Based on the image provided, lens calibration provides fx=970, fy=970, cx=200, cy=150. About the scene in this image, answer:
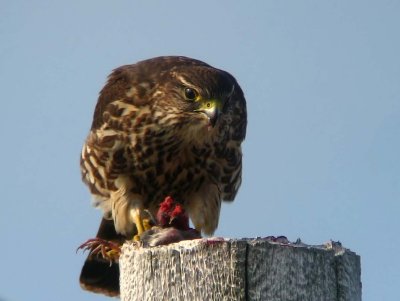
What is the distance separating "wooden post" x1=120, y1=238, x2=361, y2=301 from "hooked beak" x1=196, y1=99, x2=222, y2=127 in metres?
3.03

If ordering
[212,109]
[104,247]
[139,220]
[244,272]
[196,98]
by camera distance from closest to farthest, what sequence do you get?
1. [244,272]
2. [104,247]
3. [212,109]
4. [196,98]
5. [139,220]

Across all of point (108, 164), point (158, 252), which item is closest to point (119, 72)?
point (108, 164)

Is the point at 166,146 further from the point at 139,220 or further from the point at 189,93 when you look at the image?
the point at 139,220

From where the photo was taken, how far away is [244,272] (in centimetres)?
323

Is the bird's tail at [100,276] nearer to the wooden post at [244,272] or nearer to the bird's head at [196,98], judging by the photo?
the bird's head at [196,98]

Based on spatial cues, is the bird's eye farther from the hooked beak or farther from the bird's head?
the hooked beak

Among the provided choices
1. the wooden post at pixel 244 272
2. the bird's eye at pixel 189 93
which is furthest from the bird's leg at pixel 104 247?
the wooden post at pixel 244 272

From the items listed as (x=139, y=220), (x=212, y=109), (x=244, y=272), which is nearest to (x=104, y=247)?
(x=139, y=220)

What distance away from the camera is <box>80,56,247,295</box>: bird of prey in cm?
668

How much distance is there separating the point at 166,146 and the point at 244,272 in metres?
3.55

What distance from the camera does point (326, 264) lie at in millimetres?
3357

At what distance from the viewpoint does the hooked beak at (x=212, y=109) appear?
6406 mm

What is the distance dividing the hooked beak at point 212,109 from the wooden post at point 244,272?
303 cm

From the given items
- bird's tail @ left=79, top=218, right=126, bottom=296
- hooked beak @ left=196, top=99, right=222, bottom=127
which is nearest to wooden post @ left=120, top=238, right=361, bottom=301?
hooked beak @ left=196, top=99, right=222, bottom=127
